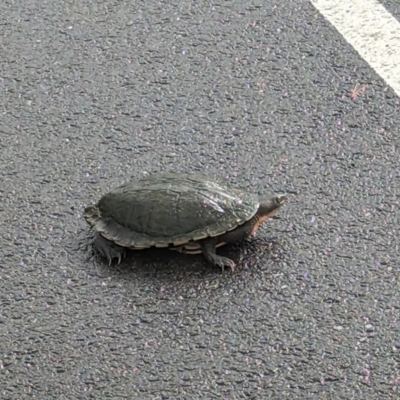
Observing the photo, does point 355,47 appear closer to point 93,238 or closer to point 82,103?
point 82,103

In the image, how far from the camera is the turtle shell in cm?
350

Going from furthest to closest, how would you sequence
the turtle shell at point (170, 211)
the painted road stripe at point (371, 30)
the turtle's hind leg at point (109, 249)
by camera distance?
1. the painted road stripe at point (371, 30)
2. the turtle's hind leg at point (109, 249)
3. the turtle shell at point (170, 211)

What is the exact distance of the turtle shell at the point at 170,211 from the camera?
11.5ft

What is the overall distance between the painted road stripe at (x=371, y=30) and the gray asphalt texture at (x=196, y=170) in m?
0.06

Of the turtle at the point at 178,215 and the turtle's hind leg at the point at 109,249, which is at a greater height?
the turtle at the point at 178,215

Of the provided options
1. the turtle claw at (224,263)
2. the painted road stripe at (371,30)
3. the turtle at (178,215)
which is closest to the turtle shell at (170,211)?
the turtle at (178,215)

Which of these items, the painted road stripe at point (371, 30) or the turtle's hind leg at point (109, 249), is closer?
the turtle's hind leg at point (109, 249)

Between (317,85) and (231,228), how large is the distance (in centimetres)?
118

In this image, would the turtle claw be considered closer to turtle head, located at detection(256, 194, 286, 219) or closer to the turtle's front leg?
the turtle's front leg

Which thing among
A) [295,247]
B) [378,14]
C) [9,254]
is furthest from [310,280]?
[378,14]

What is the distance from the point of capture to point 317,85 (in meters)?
4.45

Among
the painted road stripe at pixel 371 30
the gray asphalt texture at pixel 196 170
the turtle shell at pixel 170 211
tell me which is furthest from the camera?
the painted road stripe at pixel 371 30

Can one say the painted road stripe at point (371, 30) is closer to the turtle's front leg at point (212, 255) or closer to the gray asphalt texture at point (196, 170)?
the gray asphalt texture at point (196, 170)

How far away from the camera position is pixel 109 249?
3.62 m
